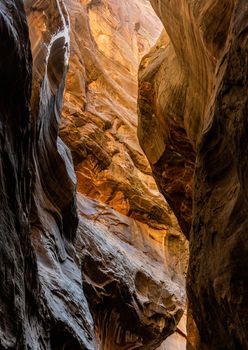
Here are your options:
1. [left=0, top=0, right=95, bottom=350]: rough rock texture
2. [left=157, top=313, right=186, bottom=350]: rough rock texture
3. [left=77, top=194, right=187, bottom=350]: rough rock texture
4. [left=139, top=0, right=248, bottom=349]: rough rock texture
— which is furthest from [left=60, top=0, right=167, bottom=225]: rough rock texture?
[left=0, top=0, right=95, bottom=350]: rough rock texture

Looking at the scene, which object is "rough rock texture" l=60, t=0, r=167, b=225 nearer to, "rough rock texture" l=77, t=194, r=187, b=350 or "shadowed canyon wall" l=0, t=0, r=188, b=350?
"shadowed canyon wall" l=0, t=0, r=188, b=350

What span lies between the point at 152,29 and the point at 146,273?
1965 cm

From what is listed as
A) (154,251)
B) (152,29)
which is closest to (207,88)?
(154,251)

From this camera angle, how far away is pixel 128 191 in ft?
67.1

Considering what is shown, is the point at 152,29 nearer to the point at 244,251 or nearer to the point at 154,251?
the point at 154,251

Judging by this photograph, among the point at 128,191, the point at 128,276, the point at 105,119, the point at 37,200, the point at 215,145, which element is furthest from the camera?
the point at 105,119

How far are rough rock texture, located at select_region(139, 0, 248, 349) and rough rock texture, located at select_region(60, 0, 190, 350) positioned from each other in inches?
202

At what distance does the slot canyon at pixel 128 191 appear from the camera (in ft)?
20.0

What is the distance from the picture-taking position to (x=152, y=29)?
107 ft

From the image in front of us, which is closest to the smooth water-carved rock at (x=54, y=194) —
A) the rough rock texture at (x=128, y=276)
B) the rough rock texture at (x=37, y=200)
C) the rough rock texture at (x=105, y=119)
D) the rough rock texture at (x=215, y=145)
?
the rough rock texture at (x=37, y=200)

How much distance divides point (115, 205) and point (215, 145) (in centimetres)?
1290

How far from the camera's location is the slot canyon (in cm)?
611

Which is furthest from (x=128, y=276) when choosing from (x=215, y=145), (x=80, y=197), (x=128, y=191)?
(x=215, y=145)

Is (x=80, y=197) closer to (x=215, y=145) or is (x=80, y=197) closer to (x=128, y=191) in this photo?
(x=128, y=191)
